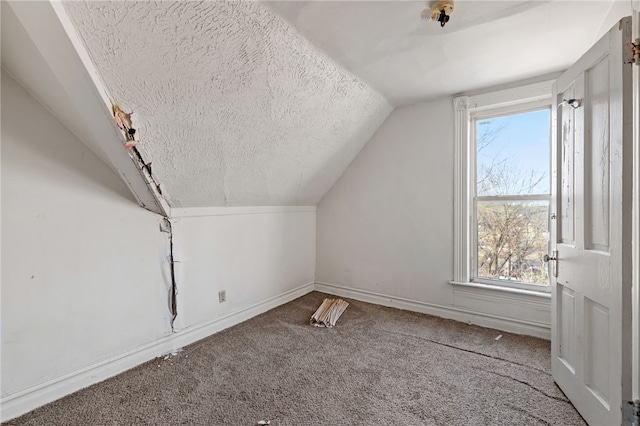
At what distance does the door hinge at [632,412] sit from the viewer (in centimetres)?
115

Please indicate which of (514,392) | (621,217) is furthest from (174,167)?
(514,392)

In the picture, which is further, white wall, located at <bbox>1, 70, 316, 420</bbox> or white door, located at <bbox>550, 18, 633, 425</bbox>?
white wall, located at <bbox>1, 70, 316, 420</bbox>

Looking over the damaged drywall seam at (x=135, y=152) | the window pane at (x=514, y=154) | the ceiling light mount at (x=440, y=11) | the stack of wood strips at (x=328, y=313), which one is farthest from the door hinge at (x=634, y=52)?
the stack of wood strips at (x=328, y=313)

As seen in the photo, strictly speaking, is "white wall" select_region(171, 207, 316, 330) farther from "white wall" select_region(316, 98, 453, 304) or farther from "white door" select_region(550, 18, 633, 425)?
"white door" select_region(550, 18, 633, 425)

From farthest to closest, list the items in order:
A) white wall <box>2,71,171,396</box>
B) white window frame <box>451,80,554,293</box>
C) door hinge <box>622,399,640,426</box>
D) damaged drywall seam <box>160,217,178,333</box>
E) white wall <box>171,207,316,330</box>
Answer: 1. white window frame <box>451,80,554,293</box>
2. white wall <box>171,207,316,330</box>
3. damaged drywall seam <box>160,217,178,333</box>
4. white wall <box>2,71,171,396</box>
5. door hinge <box>622,399,640,426</box>

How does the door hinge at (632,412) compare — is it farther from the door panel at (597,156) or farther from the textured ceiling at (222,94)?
the textured ceiling at (222,94)

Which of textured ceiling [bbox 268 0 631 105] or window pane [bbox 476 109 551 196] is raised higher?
textured ceiling [bbox 268 0 631 105]

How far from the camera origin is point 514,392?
1678mm

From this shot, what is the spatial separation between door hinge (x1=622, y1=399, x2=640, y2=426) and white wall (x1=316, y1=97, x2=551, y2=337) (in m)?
1.29

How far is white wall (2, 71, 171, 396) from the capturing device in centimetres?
148

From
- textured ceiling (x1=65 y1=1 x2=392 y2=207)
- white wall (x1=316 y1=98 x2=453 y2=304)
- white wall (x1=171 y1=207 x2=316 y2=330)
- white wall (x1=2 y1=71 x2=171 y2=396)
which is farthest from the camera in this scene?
white wall (x1=316 y1=98 x2=453 y2=304)

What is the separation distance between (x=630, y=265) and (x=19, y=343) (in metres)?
2.95

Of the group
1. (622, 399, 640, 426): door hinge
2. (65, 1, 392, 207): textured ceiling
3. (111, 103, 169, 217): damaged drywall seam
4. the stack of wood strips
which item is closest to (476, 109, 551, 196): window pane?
(65, 1, 392, 207): textured ceiling

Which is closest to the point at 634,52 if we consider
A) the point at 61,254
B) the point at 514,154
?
the point at 514,154
